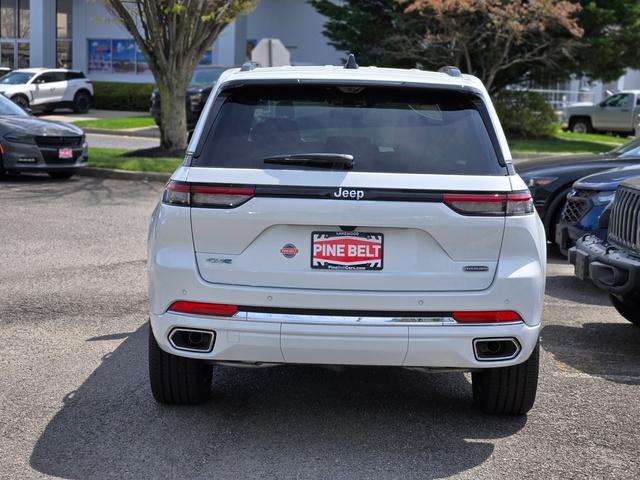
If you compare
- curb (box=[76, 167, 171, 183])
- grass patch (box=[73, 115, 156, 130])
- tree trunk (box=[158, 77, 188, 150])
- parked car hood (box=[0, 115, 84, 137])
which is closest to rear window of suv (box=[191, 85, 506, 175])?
parked car hood (box=[0, 115, 84, 137])

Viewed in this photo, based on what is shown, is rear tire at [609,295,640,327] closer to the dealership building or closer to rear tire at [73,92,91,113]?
rear tire at [73,92,91,113]

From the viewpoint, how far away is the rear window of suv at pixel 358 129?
15.4ft

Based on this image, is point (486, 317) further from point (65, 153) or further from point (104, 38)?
point (104, 38)

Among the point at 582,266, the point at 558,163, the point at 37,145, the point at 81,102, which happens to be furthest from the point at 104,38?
the point at 582,266

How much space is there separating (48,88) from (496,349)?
32.1m

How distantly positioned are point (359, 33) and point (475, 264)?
2589 centimetres

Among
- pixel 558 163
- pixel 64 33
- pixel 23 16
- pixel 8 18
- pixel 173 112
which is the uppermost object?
pixel 23 16

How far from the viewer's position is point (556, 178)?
1054cm

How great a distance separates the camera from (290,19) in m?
40.0

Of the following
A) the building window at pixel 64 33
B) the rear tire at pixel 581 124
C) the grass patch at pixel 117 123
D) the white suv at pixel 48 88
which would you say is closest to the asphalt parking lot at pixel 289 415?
the grass patch at pixel 117 123

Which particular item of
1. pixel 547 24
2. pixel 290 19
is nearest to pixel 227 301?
pixel 547 24

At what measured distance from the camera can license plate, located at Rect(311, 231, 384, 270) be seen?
4582mm

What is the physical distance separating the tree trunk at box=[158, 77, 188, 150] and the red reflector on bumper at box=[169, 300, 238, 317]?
589 inches

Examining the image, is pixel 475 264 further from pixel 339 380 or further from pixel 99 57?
pixel 99 57
